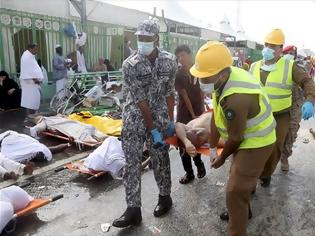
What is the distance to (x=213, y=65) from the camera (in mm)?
2576

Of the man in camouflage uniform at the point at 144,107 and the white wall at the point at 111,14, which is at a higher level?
the white wall at the point at 111,14

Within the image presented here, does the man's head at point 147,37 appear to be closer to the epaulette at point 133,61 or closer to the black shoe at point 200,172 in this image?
the epaulette at point 133,61

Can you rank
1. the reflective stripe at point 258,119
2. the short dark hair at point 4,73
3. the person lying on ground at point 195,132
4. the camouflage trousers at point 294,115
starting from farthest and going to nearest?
the short dark hair at point 4,73, the camouflage trousers at point 294,115, the person lying on ground at point 195,132, the reflective stripe at point 258,119

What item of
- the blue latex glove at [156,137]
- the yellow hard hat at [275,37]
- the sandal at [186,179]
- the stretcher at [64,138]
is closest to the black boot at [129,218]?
the blue latex glove at [156,137]

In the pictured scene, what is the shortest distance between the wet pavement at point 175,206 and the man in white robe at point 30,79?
4.47 m

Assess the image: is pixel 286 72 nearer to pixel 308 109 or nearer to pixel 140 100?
pixel 308 109

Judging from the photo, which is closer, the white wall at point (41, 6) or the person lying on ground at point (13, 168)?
the person lying on ground at point (13, 168)

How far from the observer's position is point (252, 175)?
2742 millimetres

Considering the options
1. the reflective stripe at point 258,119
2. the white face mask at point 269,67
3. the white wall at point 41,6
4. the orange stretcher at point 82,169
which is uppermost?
the white wall at point 41,6

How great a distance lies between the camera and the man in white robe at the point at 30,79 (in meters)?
8.56

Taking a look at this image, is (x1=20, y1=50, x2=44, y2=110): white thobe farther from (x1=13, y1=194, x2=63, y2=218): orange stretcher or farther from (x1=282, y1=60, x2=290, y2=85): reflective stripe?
(x1=282, y1=60, x2=290, y2=85): reflective stripe

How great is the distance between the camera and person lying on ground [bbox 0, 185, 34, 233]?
307cm

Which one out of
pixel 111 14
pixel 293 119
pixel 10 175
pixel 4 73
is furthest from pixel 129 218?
pixel 111 14

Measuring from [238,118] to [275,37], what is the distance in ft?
6.69
